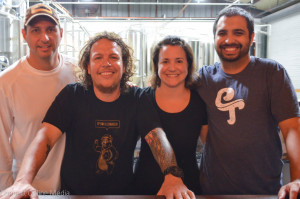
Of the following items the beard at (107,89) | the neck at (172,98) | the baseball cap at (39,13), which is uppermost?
the baseball cap at (39,13)

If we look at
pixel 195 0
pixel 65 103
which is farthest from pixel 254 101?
pixel 195 0

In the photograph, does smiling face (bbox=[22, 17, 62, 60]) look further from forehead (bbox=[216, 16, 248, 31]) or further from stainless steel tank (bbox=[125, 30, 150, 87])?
stainless steel tank (bbox=[125, 30, 150, 87])

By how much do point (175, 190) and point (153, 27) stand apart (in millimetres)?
5038

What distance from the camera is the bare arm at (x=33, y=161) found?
98 cm

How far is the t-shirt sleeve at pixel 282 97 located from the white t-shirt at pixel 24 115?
143 cm

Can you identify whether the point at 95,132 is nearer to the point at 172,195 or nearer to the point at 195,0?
the point at 172,195

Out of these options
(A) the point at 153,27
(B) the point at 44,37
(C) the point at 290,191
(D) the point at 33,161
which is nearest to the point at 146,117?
(D) the point at 33,161

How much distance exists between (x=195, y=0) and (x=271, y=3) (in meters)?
2.58

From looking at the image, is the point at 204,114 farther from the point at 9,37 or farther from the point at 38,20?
the point at 9,37

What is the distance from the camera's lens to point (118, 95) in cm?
151

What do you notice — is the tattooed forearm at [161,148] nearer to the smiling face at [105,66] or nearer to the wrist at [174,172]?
the wrist at [174,172]

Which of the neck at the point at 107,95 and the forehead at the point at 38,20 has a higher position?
the forehead at the point at 38,20

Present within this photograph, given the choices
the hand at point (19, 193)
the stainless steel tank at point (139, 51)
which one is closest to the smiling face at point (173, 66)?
the hand at point (19, 193)

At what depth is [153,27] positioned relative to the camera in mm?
5562
